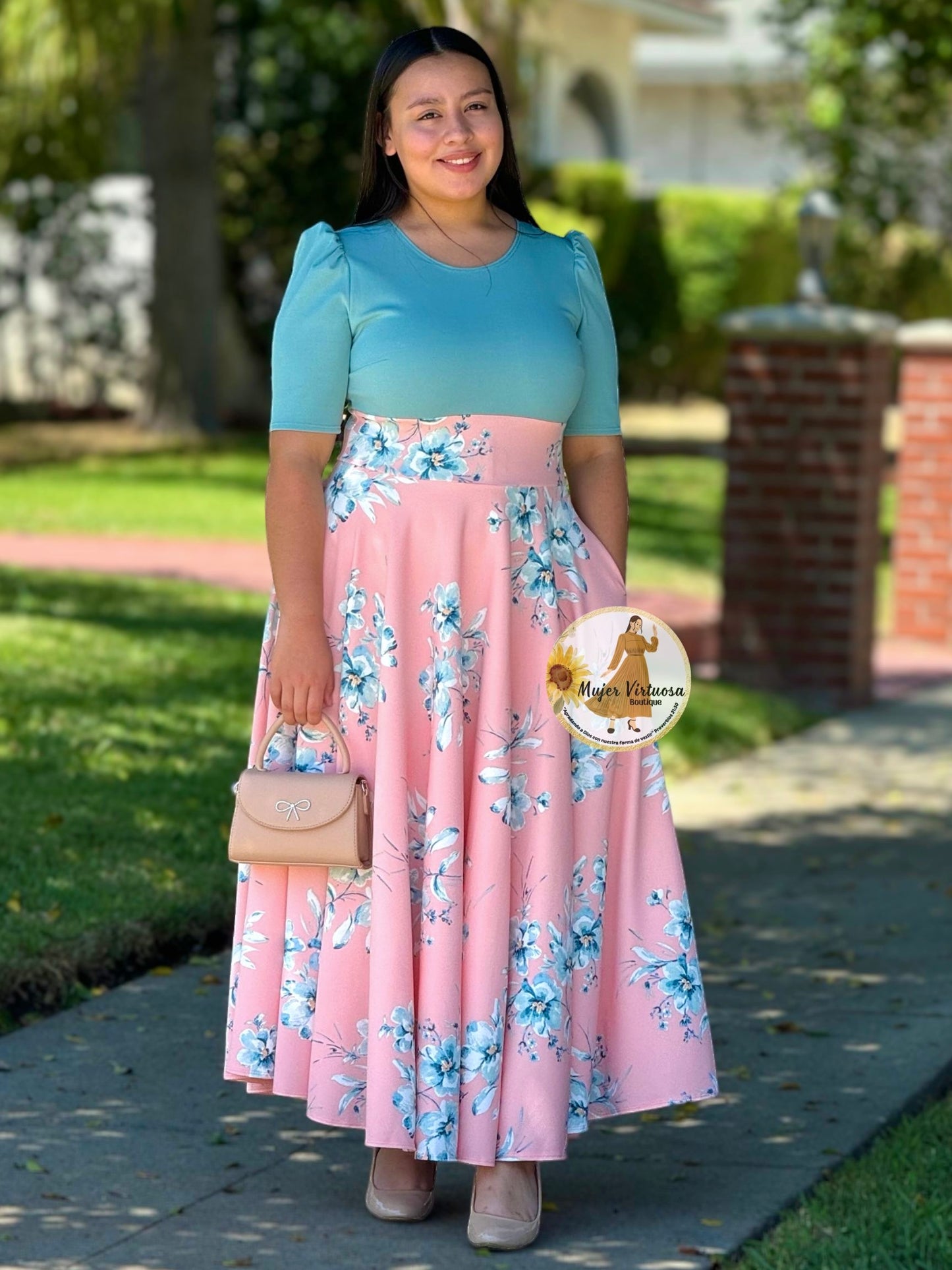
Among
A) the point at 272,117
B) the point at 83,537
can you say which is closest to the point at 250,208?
the point at 272,117

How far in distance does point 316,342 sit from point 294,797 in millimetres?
725

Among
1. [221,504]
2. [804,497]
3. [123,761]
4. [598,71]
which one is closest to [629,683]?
[123,761]

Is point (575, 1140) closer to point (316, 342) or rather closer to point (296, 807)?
point (296, 807)

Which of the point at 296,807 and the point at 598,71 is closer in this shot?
the point at 296,807

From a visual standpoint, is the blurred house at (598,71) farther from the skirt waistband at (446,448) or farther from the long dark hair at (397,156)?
the skirt waistband at (446,448)

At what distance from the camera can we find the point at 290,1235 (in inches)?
136

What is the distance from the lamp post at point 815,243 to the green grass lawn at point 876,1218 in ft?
18.9

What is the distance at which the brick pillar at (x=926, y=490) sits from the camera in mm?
10414

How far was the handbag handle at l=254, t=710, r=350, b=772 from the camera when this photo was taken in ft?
11.1

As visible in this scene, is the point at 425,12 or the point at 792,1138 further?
the point at 425,12

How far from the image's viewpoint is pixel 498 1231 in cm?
340

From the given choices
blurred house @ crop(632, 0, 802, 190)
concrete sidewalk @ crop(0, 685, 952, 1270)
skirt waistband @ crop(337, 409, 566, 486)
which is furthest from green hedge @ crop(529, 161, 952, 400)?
skirt waistband @ crop(337, 409, 566, 486)

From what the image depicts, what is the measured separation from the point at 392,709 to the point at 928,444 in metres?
7.61

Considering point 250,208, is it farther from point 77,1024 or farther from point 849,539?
point 77,1024
